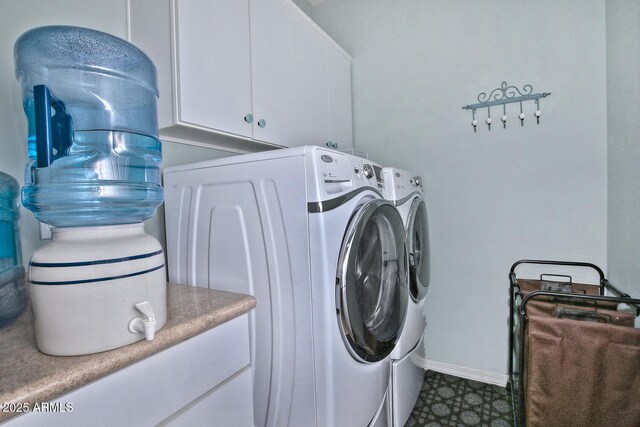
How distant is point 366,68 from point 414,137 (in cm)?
71

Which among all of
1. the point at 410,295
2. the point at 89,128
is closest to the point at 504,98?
the point at 410,295

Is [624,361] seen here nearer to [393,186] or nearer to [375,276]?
[375,276]

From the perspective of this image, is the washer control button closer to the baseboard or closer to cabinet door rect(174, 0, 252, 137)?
cabinet door rect(174, 0, 252, 137)

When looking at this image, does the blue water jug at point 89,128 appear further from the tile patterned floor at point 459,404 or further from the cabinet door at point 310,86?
the tile patterned floor at point 459,404

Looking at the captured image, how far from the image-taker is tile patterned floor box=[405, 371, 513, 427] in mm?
1752

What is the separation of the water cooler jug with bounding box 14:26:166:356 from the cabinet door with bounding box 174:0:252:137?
8.3 inches

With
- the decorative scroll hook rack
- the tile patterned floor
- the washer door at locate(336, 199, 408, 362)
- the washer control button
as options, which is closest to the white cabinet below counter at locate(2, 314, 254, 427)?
the washer door at locate(336, 199, 408, 362)

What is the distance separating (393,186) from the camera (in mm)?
1563

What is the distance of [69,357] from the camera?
657 millimetres

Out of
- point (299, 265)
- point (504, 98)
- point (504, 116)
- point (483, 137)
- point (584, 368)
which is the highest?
point (504, 98)

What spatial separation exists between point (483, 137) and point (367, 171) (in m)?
1.24

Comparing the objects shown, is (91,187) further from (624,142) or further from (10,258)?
(624,142)

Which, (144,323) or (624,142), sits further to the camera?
(624,142)

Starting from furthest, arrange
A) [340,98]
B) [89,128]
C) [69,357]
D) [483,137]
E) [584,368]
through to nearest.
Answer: [340,98] → [483,137] → [584,368] → [89,128] → [69,357]
